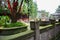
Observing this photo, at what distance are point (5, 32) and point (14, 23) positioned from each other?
5.00ft

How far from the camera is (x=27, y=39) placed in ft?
21.8

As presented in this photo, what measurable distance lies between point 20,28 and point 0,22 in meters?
1.03

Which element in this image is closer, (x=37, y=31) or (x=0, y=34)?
(x=0, y=34)

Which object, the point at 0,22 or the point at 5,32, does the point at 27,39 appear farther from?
the point at 0,22

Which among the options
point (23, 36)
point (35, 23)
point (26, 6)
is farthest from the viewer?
point (26, 6)

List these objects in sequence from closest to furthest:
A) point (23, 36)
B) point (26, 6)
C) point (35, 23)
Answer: point (23, 36) → point (35, 23) → point (26, 6)

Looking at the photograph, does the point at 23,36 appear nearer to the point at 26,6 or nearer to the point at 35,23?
the point at 35,23

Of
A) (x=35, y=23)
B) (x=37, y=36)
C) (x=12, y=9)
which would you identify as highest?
(x=12, y=9)

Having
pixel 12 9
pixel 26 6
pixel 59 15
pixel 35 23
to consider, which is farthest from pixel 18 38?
pixel 59 15

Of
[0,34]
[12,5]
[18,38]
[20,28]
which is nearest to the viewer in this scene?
[18,38]

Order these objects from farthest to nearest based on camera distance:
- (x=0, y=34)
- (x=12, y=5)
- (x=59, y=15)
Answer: (x=59, y=15) < (x=12, y=5) < (x=0, y=34)

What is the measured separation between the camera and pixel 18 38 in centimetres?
565

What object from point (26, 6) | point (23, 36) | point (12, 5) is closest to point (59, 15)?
point (26, 6)

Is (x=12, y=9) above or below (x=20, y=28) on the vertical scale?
above
